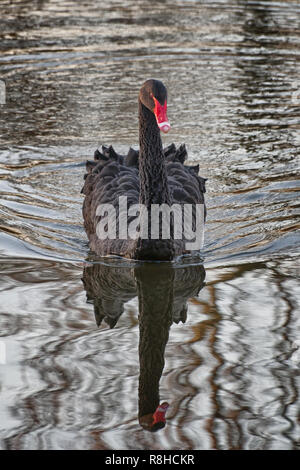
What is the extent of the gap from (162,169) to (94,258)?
2.71 ft

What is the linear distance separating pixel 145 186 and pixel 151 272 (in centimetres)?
57

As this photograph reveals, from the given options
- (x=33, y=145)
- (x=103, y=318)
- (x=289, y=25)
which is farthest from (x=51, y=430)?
(x=289, y=25)

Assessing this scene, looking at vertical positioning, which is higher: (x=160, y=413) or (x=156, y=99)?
(x=156, y=99)

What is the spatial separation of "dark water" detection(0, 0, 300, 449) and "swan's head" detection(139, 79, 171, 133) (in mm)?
1079

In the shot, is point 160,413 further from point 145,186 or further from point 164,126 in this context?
point 145,186

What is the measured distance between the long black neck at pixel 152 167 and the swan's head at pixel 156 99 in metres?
0.15

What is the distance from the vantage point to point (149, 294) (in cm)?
504

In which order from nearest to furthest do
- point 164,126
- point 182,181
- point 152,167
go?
point 164,126 → point 152,167 → point 182,181

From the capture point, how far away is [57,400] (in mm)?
3615

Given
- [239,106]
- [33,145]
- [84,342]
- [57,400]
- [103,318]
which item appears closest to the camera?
[57,400]

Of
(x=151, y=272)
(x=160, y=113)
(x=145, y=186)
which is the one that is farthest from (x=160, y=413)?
(x=145, y=186)

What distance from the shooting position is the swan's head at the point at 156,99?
4668mm

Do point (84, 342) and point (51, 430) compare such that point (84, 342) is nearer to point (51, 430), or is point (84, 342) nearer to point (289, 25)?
point (51, 430)
